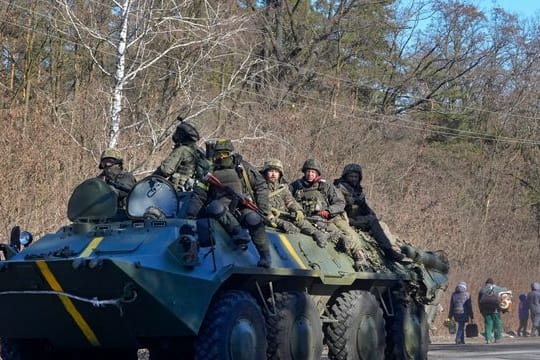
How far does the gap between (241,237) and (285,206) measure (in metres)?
2.45

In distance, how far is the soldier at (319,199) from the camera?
15.8 metres

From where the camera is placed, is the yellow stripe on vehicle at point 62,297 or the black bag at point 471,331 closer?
the yellow stripe on vehicle at point 62,297

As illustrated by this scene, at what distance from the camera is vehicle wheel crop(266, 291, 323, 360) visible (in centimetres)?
1295

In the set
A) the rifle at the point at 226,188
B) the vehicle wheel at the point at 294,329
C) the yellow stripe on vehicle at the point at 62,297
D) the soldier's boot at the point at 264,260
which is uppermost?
the rifle at the point at 226,188

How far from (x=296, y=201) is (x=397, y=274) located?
6.91 feet

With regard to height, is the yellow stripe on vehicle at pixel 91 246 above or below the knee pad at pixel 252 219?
below

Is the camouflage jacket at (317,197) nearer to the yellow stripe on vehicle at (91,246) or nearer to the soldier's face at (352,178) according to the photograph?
the soldier's face at (352,178)

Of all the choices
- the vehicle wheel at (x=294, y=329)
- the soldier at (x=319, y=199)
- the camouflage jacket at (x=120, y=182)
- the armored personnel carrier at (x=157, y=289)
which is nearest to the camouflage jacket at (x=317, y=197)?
the soldier at (x=319, y=199)

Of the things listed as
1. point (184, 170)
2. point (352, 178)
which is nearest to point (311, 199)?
point (352, 178)

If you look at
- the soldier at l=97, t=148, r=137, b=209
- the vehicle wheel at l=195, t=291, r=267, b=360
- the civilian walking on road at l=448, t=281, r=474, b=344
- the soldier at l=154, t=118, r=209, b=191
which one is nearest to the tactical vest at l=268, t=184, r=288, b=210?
the soldier at l=154, t=118, r=209, b=191

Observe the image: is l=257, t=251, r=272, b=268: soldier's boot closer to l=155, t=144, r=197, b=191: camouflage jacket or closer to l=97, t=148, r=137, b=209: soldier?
l=155, t=144, r=197, b=191: camouflage jacket

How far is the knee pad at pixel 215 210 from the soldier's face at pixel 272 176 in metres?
2.64

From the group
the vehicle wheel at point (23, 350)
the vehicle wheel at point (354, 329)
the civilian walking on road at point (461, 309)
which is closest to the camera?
the vehicle wheel at point (23, 350)

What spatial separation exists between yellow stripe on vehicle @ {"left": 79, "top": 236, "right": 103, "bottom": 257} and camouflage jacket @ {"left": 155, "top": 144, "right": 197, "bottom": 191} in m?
1.58
